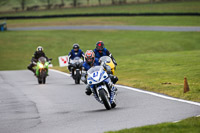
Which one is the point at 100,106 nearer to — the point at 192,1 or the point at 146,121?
the point at 146,121

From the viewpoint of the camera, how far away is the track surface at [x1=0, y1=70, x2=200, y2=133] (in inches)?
346

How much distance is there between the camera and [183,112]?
9547 millimetres

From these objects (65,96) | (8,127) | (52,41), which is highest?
(8,127)

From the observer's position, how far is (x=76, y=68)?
19.8 metres

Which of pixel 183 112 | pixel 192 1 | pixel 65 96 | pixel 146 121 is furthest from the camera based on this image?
pixel 192 1

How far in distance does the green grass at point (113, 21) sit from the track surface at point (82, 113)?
137 ft

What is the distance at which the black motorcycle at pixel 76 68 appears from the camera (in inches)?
762

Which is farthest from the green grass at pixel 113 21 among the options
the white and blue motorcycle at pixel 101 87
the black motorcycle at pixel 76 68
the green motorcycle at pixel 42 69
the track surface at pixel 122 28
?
the white and blue motorcycle at pixel 101 87

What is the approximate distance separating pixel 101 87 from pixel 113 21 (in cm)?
5170

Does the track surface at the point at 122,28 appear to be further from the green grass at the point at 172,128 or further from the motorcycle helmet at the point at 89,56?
the green grass at the point at 172,128

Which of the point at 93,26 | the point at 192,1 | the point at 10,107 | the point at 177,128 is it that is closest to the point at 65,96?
the point at 10,107

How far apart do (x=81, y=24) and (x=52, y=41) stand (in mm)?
14413

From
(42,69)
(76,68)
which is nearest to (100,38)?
(42,69)

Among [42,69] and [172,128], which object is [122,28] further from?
[172,128]
